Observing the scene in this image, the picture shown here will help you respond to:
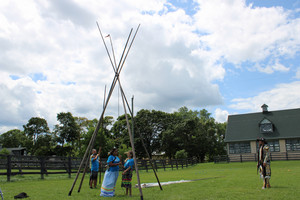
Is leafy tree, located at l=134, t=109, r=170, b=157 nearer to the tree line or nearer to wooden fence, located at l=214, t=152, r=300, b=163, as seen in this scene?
the tree line

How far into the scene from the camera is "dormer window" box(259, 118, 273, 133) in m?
44.9

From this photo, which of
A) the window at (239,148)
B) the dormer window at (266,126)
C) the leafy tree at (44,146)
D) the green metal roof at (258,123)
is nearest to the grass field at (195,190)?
the window at (239,148)

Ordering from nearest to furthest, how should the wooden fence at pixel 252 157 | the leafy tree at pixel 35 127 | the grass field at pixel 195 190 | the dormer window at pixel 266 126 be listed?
the grass field at pixel 195 190 → the wooden fence at pixel 252 157 → the dormer window at pixel 266 126 → the leafy tree at pixel 35 127

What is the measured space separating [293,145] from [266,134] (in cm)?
440

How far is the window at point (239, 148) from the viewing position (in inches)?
1770

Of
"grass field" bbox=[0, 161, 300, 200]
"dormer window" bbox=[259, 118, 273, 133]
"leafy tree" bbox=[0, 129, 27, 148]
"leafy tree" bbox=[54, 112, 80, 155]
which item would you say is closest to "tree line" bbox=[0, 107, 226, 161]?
"leafy tree" bbox=[54, 112, 80, 155]

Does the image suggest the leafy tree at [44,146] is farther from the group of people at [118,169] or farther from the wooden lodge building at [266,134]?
the group of people at [118,169]

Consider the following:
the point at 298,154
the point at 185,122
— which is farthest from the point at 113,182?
the point at 185,122

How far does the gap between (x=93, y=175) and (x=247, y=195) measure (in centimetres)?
644

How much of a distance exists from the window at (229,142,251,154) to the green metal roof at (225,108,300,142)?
3.11 feet

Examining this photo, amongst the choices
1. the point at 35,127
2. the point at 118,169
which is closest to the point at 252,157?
the point at 118,169

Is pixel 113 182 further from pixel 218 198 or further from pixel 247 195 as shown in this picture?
pixel 247 195

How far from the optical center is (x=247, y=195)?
321 inches

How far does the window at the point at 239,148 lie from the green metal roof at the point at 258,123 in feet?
3.11
